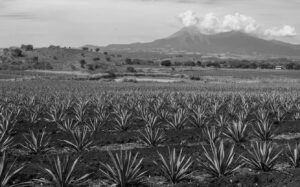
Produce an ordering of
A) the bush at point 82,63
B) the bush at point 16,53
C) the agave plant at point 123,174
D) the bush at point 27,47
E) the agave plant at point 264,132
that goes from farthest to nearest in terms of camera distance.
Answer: the bush at point 27,47 → the bush at point 16,53 → the bush at point 82,63 → the agave plant at point 264,132 → the agave plant at point 123,174

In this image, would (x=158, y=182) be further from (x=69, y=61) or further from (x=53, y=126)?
(x=69, y=61)

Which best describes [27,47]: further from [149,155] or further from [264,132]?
[149,155]

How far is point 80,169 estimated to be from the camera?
9.73 meters

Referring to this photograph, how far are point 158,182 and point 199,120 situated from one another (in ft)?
28.0

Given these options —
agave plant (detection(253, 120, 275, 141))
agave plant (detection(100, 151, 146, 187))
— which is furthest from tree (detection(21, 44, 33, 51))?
agave plant (detection(100, 151, 146, 187))

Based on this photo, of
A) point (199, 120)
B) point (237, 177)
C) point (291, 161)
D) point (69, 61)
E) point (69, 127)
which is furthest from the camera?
point (69, 61)

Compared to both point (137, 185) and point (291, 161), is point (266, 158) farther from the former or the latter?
point (137, 185)

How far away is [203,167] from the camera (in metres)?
9.81

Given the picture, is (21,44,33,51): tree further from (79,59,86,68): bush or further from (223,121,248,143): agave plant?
(223,121,248,143): agave plant

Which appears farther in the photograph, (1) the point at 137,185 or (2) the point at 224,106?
(2) the point at 224,106

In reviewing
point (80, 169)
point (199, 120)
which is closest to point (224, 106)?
point (199, 120)

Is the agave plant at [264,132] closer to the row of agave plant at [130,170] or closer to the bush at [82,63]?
the row of agave plant at [130,170]

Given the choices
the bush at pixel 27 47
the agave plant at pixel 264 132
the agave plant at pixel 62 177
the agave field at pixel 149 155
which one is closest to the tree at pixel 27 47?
the bush at pixel 27 47

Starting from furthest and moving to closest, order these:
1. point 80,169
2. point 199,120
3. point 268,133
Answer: point 199,120 < point 268,133 < point 80,169
